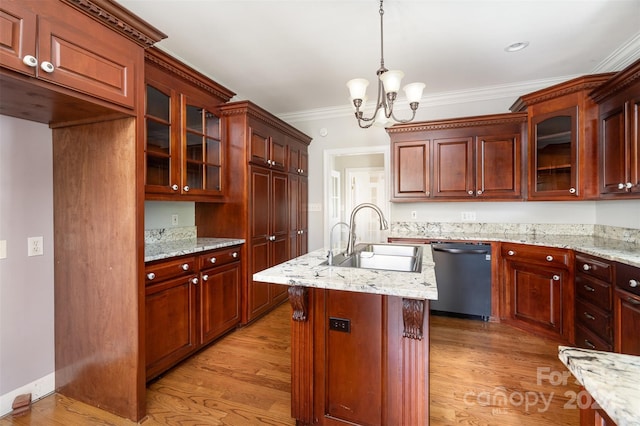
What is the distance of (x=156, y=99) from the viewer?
228 cm

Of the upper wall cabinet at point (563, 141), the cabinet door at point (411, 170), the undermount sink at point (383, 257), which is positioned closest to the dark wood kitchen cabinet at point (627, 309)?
the upper wall cabinet at point (563, 141)

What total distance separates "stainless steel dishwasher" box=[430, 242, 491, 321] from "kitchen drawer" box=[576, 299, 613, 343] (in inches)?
29.5

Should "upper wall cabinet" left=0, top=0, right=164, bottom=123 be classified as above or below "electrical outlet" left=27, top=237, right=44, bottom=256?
above

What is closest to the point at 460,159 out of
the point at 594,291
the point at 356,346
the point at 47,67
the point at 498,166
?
the point at 498,166

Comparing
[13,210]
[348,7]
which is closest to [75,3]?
[13,210]

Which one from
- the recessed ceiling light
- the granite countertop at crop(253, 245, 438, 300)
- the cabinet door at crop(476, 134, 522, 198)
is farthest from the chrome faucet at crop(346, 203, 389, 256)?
the recessed ceiling light

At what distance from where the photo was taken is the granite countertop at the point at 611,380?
1.82ft

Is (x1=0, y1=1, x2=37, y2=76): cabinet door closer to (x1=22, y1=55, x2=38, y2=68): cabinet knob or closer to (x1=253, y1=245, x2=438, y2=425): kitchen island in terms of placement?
(x1=22, y1=55, x2=38, y2=68): cabinet knob

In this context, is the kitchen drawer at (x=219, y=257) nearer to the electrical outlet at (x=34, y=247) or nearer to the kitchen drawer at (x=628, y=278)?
the electrical outlet at (x=34, y=247)

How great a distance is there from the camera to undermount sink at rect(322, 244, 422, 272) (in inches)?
79.6

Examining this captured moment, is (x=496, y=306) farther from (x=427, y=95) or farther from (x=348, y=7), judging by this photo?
(x=348, y=7)

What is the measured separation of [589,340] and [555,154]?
172cm

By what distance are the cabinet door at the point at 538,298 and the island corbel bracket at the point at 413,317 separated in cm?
214

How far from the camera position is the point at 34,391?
1.86 m
